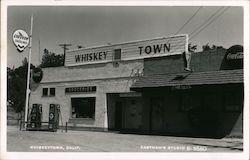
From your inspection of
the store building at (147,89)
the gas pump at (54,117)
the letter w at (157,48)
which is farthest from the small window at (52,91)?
the letter w at (157,48)

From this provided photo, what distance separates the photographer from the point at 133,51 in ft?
48.4

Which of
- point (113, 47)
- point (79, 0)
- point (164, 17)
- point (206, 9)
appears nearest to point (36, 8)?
point (79, 0)

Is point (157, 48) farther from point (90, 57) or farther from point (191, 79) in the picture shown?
point (90, 57)

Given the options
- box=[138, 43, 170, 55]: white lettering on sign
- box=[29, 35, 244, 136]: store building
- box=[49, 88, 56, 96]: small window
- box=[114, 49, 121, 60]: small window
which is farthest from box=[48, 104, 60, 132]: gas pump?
box=[138, 43, 170, 55]: white lettering on sign

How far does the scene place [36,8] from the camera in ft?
27.0

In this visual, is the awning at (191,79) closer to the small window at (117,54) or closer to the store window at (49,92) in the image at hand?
the small window at (117,54)

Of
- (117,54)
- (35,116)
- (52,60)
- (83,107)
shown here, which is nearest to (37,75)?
(52,60)

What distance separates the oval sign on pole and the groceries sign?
211 inches

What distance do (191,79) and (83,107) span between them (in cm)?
515

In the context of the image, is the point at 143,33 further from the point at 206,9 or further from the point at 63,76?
the point at 63,76

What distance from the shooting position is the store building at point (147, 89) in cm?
1259

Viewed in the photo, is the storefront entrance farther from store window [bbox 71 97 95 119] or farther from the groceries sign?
the groceries sign

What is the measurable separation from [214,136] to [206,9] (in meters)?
5.10

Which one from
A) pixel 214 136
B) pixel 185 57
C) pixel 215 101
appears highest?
pixel 185 57
